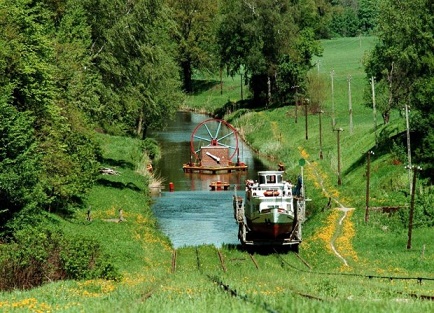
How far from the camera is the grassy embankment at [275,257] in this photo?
64.6 ft

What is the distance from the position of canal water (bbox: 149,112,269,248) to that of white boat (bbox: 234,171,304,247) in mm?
3146

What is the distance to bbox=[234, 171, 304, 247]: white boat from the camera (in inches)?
2114

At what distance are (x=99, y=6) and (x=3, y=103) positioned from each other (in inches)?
982

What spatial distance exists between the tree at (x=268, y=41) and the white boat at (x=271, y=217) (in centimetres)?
7406

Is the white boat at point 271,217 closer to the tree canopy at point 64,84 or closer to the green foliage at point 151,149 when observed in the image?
the tree canopy at point 64,84

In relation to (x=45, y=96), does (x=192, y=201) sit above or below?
below

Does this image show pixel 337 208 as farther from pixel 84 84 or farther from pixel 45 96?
pixel 45 96

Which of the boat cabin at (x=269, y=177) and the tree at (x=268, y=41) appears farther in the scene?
the tree at (x=268, y=41)

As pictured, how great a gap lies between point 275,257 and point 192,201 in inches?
957

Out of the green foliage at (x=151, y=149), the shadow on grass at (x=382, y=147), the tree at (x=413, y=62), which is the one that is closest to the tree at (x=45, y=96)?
the tree at (x=413, y=62)

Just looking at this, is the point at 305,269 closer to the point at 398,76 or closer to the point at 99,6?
the point at 99,6

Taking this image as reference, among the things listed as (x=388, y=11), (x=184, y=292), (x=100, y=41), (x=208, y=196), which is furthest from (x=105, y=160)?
(x=184, y=292)

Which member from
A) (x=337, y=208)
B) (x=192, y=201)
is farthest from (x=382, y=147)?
(x=192, y=201)

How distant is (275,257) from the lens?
169 ft
